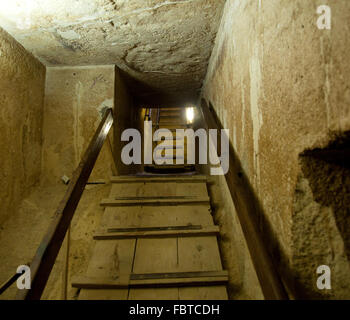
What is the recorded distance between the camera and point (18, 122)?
7.23 ft

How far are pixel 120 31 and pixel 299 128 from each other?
1.99m

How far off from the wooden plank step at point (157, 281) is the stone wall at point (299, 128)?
0.57 meters

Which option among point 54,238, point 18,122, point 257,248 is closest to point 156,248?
point 54,238

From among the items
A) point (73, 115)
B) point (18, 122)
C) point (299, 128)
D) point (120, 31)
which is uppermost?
point (120, 31)

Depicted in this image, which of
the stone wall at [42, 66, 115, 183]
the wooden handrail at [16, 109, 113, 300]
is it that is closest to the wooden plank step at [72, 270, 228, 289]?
the wooden handrail at [16, 109, 113, 300]

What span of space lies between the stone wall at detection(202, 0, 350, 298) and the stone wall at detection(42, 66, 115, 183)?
209 cm

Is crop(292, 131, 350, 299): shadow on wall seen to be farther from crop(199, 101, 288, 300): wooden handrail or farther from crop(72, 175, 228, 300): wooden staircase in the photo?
crop(72, 175, 228, 300): wooden staircase

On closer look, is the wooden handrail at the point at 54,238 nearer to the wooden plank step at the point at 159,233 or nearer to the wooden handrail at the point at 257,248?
the wooden plank step at the point at 159,233

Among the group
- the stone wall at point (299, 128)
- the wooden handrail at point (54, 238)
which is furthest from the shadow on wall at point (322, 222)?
the wooden handrail at point (54, 238)

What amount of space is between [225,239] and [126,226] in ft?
2.81

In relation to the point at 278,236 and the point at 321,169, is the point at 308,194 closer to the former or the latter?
the point at 321,169

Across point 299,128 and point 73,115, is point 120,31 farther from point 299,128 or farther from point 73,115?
point 299,128

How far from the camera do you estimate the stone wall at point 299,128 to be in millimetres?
640

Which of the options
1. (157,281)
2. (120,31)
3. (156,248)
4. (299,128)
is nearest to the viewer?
(299,128)
